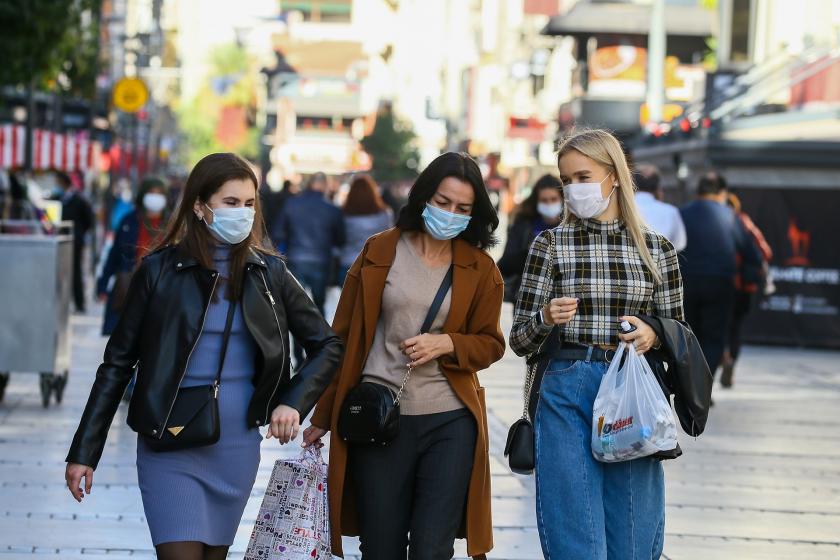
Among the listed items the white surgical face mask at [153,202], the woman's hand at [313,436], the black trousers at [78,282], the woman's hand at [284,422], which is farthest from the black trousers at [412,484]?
the black trousers at [78,282]

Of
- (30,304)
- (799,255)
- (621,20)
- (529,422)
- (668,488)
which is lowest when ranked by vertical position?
(668,488)

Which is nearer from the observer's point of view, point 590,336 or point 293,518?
point 293,518

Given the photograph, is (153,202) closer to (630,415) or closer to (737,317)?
(737,317)

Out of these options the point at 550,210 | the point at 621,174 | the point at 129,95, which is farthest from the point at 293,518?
the point at 129,95

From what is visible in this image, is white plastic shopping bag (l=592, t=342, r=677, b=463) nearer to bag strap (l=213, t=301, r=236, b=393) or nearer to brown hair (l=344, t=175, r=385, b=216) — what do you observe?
bag strap (l=213, t=301, r=236, b=393)

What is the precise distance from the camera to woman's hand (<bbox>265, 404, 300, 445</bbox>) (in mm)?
4691

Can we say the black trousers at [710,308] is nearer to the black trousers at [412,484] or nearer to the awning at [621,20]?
the black trousers at [412,484]

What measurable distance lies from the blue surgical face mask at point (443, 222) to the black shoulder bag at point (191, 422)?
3.25 feet

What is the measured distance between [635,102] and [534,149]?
2465 cm

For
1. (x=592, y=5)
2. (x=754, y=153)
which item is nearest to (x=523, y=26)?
(x=592, y=5)

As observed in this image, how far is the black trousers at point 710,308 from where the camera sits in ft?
40.6

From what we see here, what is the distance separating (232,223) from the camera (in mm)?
4746

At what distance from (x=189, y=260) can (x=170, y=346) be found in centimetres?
27

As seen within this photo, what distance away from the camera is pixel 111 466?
9.48m
